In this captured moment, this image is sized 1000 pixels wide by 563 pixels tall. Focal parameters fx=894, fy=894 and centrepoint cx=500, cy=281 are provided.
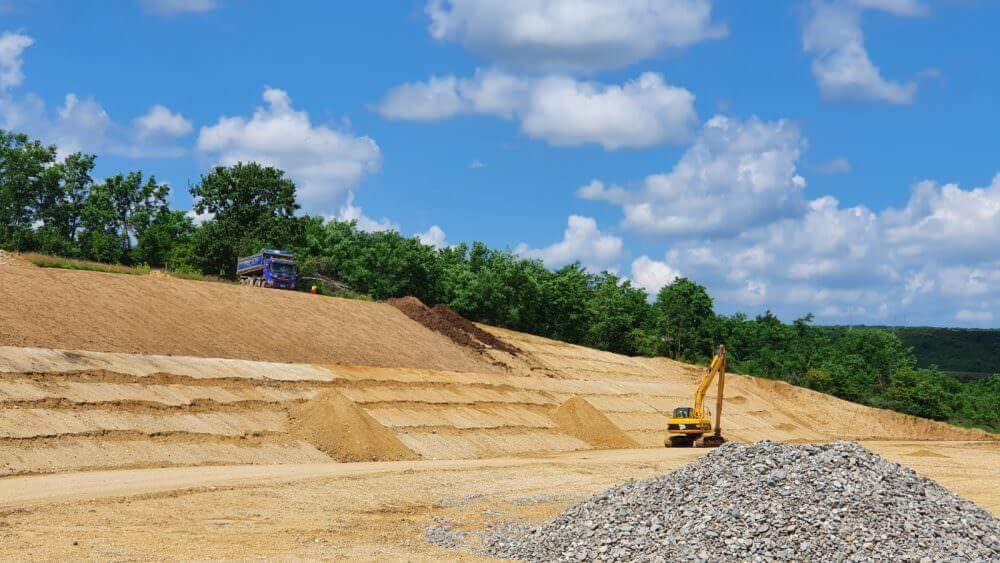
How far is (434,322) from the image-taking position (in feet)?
173

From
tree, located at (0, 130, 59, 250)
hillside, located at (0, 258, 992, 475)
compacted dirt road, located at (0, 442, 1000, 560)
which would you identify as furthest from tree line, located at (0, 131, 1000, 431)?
compacted dirt road, located at (0, 442, 1000, 560)

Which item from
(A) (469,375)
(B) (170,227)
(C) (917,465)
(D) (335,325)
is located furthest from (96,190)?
(C) (917,465)

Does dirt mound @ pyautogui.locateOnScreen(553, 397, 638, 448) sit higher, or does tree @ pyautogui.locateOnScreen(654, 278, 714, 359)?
A: tree @ pyautogui.locateOnScreen(654, 278, 714, 359)

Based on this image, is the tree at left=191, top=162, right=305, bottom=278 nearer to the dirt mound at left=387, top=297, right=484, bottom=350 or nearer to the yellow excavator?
the dirt mound at left=387, top=297, right=484, bottom=350

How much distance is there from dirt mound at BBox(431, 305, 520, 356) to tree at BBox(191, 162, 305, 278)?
831 inches

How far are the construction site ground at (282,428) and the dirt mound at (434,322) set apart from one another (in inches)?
11.9

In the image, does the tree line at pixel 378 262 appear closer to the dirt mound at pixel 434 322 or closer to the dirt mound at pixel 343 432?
the dirt mound at pixel 434 322

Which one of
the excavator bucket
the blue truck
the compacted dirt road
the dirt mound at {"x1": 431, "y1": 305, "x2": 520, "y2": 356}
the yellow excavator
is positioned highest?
→ the blue truck

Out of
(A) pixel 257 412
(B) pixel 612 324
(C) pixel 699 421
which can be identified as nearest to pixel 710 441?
(C) pixel 699 421

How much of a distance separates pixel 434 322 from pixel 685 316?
1573 inches

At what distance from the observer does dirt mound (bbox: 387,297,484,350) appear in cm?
5150

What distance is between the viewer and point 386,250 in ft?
216

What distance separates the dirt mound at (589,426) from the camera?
39.6 metres

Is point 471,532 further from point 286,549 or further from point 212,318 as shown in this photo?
point 212,318
